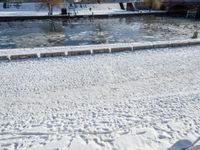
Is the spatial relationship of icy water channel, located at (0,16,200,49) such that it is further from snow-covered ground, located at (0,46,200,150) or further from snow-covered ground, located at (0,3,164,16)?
snow-covered ground, located at (0,46,200,150)

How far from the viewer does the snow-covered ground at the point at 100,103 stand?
720cm

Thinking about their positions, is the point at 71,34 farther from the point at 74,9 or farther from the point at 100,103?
the point at 100,103

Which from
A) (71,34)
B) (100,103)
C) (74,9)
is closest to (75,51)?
(100,103)

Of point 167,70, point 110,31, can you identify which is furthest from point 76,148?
point 110,31

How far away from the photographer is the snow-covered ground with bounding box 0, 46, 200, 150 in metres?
7.20

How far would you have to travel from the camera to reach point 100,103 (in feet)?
30.9

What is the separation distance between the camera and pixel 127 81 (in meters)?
11.5

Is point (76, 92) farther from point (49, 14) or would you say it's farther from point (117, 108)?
point (49, 14)

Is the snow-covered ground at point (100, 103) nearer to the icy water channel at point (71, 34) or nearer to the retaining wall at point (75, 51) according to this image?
the retaining wall at point (75, 51)

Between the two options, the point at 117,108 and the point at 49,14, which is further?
the point at 49,14

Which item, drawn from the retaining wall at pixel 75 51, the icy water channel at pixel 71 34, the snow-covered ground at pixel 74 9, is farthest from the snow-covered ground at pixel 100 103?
the snow-covered ground at pixel 74 9

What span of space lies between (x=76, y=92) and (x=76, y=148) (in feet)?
12.4

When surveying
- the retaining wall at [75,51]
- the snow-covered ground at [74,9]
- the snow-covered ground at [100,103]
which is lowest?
the snow-covered ground at [100,103]

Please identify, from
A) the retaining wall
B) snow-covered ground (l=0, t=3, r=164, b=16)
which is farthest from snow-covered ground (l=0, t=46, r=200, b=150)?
snow-covered ground (l=0, t=3, r=164, b=16)
